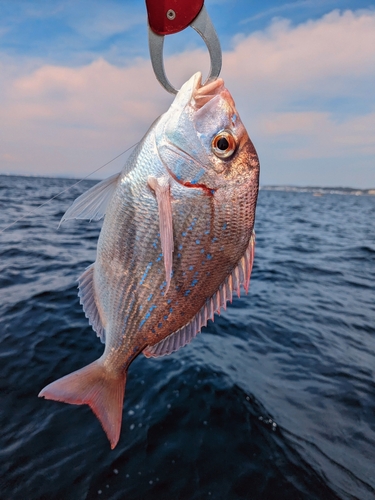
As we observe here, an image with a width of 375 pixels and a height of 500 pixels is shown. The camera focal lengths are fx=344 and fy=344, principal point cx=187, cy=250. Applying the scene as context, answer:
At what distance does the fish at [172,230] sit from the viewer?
1979 mm

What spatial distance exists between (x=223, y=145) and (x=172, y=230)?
0.58 metres

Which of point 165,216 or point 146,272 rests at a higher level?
point 165,216

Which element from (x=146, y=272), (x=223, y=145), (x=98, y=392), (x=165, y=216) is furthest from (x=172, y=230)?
(x=98, y=392)

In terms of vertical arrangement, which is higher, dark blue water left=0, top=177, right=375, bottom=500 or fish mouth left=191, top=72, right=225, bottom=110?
fish mouth left=191, top=72, right=225, bottom=110

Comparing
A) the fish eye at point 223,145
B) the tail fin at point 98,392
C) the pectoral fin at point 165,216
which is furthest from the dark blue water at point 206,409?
the fish eye at point 223,145

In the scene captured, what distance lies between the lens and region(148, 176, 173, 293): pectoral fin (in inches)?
71.8

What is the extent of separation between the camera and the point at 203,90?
196cm

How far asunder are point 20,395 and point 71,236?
32.2 ft

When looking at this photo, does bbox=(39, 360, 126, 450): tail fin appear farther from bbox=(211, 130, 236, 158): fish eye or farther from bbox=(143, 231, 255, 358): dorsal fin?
bbox=(211, 130, 236, 158): fish eye

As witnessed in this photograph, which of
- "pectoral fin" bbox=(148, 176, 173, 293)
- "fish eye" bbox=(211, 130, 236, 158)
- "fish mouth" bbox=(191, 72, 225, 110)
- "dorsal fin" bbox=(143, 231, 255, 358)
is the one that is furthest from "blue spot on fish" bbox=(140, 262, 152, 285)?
"fish mouth" bbox=(191, 72, 225, 110)

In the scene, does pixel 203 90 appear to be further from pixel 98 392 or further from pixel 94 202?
pixel 98 392

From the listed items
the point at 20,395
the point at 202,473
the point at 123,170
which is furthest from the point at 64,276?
the point at 123,170

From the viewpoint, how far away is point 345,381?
19.7 ft

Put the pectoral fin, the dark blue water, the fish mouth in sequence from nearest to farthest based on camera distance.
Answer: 1. the pectoral fin
2. the fish mouth
3. the dark blue water
